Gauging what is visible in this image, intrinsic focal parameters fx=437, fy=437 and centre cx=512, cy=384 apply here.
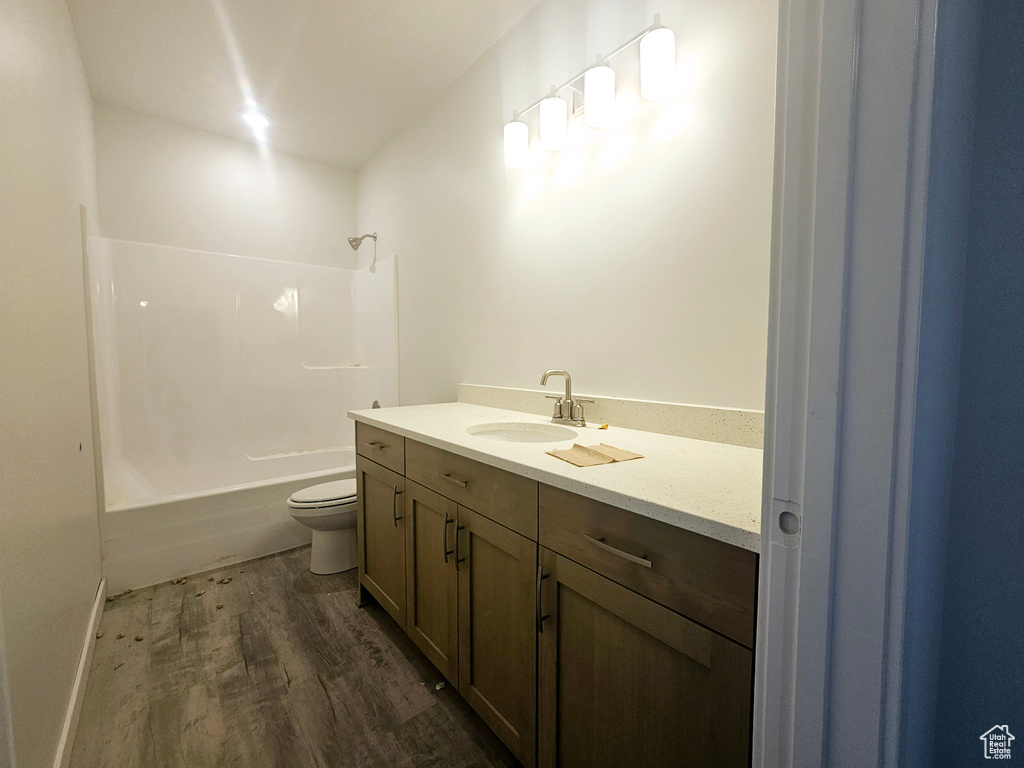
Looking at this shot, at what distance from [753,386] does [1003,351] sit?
74 centimetres

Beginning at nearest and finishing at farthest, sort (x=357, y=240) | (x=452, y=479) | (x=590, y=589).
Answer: (x=590, y=589) → (x=452, y=479) → (x=357, y=240)

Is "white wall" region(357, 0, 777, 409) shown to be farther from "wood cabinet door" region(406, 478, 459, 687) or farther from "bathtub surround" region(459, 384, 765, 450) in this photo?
"wood cabinet door" region(406, 478, 459, 687)

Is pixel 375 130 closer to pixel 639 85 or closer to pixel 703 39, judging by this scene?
pixel 639 85

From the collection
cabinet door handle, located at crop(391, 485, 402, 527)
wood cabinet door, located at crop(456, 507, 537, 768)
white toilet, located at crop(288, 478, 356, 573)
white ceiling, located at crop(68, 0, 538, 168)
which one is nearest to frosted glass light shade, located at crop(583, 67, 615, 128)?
white ceiling, located at crop(68, 0, 538, 168)

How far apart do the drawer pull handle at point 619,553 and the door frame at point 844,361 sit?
10.8 inches

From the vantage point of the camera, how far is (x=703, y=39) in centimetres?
125

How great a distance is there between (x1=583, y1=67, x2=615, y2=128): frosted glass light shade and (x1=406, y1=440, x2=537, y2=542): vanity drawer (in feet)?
4.00

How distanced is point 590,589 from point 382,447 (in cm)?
105

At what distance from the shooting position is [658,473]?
3.04 feet

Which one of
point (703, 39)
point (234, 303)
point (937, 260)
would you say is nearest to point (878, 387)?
point (937, 260)

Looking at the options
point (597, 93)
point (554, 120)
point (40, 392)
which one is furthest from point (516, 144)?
point (40, 392)

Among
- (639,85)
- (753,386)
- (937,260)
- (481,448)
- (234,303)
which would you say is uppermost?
(639,85)

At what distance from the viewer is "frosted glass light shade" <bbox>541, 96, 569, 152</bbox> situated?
161 centimetres

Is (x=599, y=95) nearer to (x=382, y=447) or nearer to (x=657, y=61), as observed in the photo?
(x=657, y=61)
